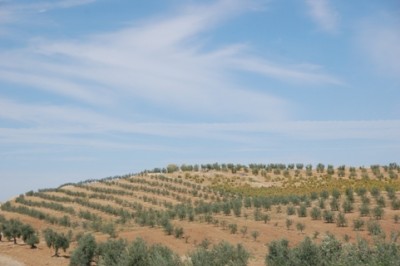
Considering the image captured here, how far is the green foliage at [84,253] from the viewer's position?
30663 mm

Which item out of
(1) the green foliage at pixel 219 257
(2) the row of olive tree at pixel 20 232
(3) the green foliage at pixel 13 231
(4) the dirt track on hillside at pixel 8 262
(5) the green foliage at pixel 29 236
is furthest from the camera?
(3) the green foliage at pixel 13 231

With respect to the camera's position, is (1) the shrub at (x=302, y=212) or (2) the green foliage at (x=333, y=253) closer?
(2) the green foliage at (x=333, y=253)

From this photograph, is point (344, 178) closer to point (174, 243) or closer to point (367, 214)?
point (367, 214)

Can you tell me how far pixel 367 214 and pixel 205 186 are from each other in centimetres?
3416

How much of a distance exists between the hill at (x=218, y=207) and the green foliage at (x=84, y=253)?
3929mm

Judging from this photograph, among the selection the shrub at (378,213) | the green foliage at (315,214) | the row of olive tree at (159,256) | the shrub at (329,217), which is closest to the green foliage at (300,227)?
the shrub at (329,217)

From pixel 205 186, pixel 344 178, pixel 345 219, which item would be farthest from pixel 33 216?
pixel 344 178

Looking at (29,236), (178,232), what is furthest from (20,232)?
(178,232)

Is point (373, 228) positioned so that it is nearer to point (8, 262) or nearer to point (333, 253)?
point (333, 253)

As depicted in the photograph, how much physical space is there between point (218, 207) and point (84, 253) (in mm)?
20613

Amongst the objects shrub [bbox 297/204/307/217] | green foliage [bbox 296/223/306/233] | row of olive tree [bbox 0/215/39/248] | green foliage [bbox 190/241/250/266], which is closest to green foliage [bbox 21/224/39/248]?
row of olive tree [bbox 0/215/39/248]

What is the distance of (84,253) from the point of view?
30891 mm

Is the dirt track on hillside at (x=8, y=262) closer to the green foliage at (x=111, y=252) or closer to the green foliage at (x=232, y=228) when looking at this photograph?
the green foliage at (x=111, y=252)

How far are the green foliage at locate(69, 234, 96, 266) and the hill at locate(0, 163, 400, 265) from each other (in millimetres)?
3929
